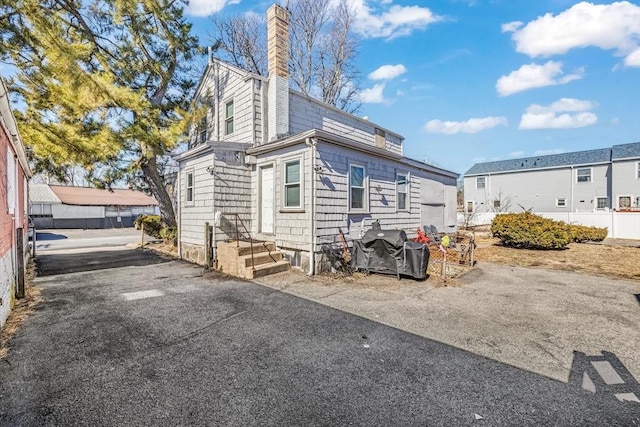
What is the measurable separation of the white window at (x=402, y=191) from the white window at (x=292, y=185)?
4.23m

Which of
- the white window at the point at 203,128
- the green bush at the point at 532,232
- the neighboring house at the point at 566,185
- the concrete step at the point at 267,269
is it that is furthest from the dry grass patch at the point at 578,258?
the white window at the point at 203,128

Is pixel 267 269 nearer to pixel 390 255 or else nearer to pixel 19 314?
pixel 390 255

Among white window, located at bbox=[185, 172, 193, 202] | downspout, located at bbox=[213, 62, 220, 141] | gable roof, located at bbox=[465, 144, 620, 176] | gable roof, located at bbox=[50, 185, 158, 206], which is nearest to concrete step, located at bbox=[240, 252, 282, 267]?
white window, located at bbox=[185, 172, 193, 202]

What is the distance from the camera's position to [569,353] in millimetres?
3666

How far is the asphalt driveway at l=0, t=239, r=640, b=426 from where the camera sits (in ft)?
8.26

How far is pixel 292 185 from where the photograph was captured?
27.2 feet

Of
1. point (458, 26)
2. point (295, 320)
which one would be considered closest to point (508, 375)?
point (295, 320)

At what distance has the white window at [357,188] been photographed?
881cm

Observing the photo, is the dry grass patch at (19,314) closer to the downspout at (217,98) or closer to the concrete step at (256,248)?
the concrete step at (256,248)

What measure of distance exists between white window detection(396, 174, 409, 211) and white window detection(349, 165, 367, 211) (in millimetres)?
2076

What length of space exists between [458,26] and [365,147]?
9.45m

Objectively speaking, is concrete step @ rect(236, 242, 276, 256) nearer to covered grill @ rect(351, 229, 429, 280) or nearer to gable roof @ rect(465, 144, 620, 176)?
covered grill @ rect(351, 229, 429, 280)

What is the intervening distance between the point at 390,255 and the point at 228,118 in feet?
25.7

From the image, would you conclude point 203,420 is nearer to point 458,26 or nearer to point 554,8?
point 554,8
